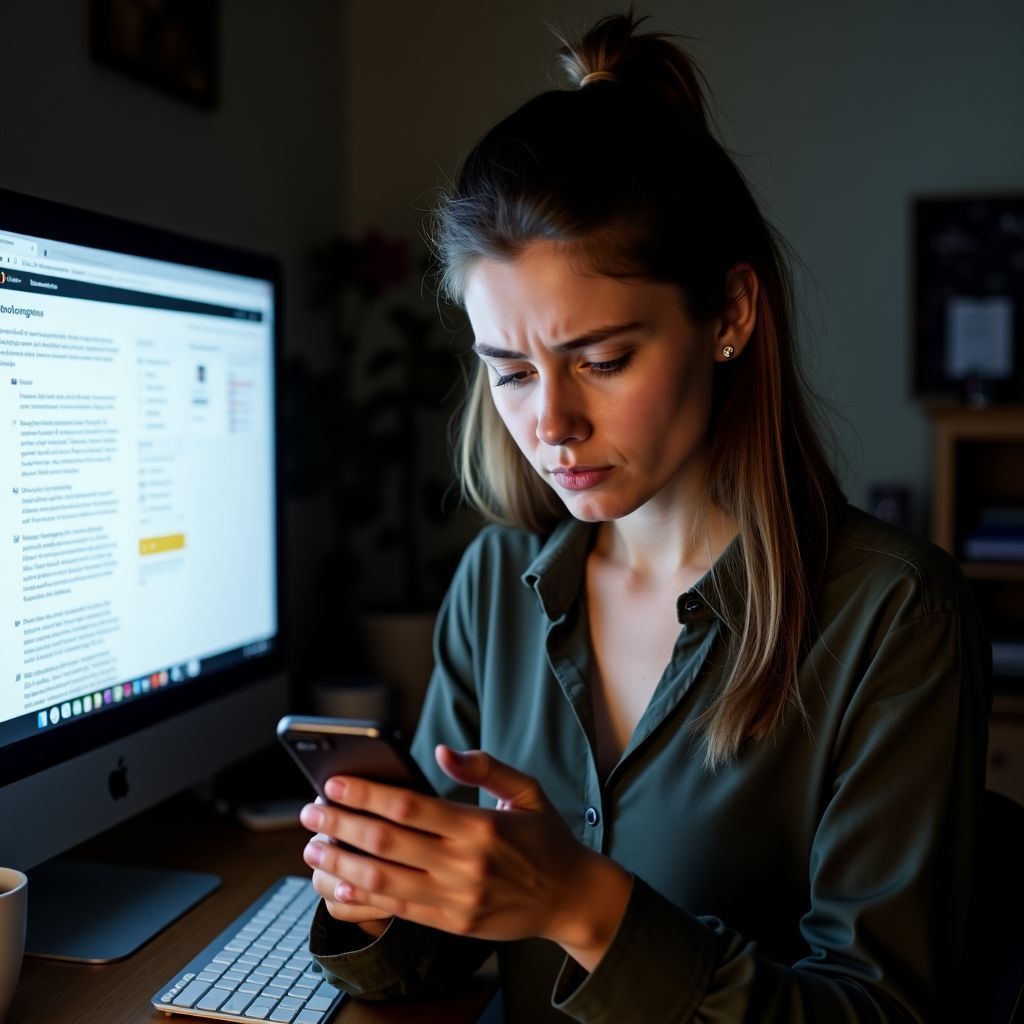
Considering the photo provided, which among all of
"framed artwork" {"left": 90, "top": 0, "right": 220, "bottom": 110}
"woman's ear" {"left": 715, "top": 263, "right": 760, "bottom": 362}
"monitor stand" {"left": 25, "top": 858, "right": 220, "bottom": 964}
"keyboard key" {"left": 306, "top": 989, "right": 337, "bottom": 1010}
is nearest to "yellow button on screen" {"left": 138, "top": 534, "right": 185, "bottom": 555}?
"monitor stand" {"left": 25, "top": 858, "right": 220, "bottom": 964}

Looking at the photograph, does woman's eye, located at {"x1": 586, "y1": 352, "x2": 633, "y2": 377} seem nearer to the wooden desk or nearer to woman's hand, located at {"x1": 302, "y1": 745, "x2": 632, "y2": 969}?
woman's hand, located at {"x1": 302, "y1": 745, "x2": 632, "y2": 969}

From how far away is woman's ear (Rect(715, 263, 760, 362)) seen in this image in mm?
1041

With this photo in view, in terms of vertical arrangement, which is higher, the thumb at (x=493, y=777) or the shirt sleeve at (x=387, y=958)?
the thumb at (x=493, y=777)

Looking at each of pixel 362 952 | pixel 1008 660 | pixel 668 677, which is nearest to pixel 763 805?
pixel 668 677

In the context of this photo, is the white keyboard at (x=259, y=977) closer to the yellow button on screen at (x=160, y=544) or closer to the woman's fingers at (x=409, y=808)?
the woman's fingers at (x=409, y=808)

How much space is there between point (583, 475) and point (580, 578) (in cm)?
24

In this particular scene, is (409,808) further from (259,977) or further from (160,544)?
(160,544)

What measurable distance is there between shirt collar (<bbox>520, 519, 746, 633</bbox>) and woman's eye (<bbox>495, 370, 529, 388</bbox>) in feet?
0.80

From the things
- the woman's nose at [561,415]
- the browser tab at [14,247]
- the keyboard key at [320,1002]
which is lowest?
the keyboard key at [320,1002]

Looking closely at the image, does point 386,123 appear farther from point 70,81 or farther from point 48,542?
point 48,542

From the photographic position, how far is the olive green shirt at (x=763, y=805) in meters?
0.80

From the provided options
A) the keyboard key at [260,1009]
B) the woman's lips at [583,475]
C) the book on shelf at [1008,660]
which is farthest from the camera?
the book on shelf at [1008,660]


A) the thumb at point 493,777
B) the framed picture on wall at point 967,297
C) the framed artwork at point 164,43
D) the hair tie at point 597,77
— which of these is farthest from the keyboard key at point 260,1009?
the framed picture on wall at point 967,297

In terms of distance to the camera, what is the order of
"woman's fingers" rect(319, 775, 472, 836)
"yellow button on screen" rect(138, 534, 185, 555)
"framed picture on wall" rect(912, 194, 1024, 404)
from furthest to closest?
"framed picture on wall" rect(912, 194, 1024, 404) < "yellow button on screen" rect(138, 534, 185, 555) < "woman's fingers" rect(319, 775, 472, 836)
